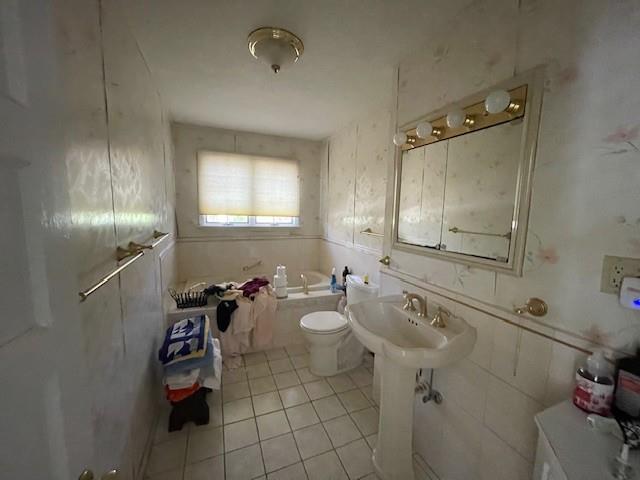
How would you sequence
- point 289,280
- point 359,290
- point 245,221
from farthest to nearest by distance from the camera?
1. point 289,280
2. point 245,221
3. point 359,290

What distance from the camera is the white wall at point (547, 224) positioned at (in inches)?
30.6

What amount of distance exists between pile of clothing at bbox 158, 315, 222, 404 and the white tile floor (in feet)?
0.90

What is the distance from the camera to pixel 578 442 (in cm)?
69

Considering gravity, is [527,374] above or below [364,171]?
below

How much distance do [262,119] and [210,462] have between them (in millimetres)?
2875

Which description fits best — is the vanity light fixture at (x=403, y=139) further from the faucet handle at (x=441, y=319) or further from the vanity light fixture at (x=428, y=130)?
the faucet handle at (x=441, y=319)

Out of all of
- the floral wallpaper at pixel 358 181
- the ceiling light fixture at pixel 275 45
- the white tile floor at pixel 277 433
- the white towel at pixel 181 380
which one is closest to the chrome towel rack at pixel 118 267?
the white towel at pixel 181 380

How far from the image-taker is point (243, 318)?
2406 millimetres

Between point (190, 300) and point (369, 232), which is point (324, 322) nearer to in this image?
point (369, 232)

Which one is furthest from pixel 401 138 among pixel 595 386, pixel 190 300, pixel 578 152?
pixel 190 300

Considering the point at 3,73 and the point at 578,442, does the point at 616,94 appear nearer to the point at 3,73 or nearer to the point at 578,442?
the point at 578,442

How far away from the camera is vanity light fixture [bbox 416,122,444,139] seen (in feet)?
4.46

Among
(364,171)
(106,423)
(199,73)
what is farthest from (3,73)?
(364,171)

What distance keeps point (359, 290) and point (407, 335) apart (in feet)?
3.18
